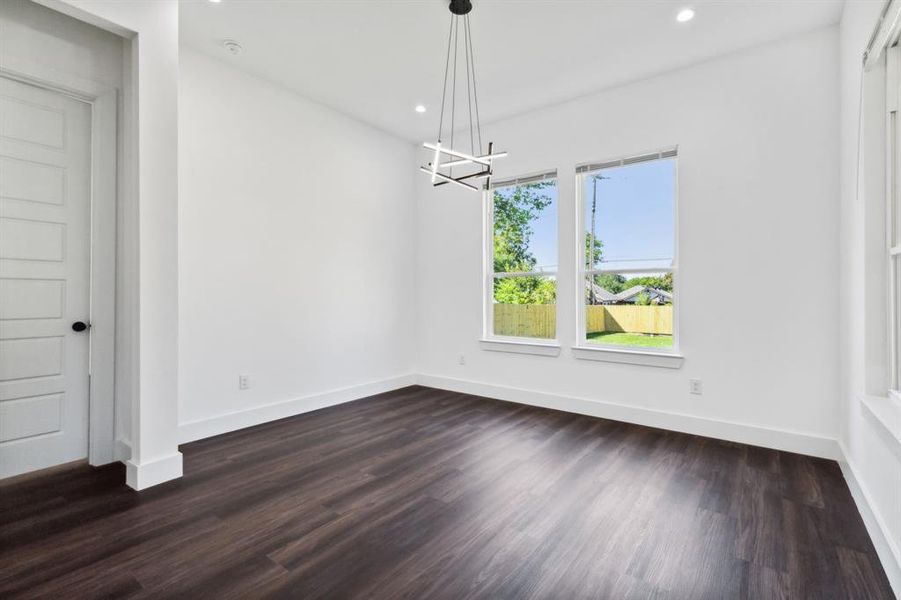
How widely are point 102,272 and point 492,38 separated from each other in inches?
130

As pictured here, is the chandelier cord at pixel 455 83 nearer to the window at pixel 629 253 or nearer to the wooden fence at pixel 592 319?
the window at pixel 629 253

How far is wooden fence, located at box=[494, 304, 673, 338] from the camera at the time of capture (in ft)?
12.8

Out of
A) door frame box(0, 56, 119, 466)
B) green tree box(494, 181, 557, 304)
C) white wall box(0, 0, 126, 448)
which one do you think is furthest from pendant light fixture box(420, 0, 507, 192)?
door frame box(0, 56, 119, 466)

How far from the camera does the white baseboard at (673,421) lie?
3150mm

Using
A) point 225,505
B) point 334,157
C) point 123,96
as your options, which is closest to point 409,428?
point 225,505

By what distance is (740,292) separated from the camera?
3426mm

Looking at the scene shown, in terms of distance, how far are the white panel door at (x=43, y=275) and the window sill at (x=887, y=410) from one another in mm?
4459

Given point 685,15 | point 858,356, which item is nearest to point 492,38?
point 685,15

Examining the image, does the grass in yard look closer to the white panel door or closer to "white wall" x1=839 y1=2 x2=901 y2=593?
"white wall" x1=839 y1=2 x2=901 y2=593

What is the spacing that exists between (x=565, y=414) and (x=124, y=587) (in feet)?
11.5

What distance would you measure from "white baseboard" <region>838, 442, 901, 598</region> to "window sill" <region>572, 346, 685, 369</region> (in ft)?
4.15

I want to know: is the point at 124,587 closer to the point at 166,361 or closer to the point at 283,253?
the point at 166,361

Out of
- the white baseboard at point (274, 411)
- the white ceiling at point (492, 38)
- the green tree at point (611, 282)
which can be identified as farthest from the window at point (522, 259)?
the white baseboard at point (274, 411)

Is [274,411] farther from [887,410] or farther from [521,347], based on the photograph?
[887,410]
